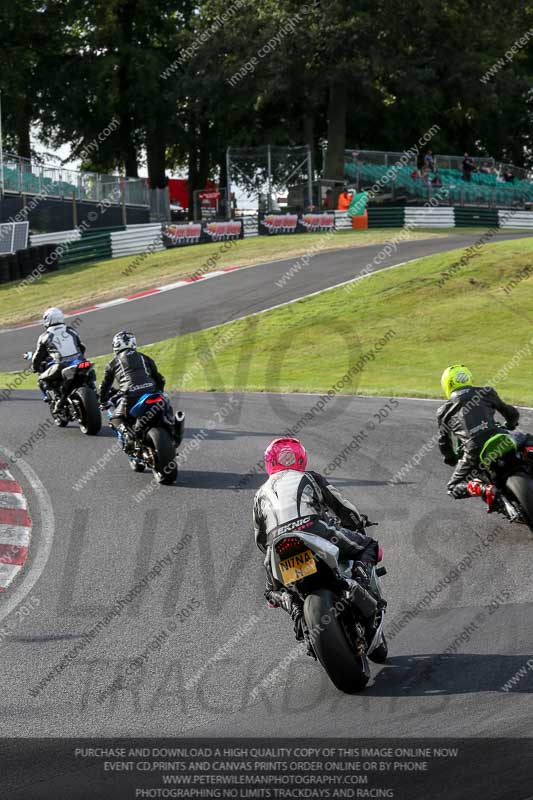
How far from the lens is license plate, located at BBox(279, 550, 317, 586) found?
609 centimetres

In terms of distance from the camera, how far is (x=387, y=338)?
2562 cm

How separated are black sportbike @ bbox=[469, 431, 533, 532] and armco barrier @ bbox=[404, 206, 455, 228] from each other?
34627mm

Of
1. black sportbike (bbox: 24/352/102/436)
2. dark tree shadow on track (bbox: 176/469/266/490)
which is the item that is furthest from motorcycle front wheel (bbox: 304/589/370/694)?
black sportbike (bbox: 24/352/102/436)

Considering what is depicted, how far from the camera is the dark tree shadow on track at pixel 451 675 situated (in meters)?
Result: 5.96

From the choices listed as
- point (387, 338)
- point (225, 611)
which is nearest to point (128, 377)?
point (225, 611)

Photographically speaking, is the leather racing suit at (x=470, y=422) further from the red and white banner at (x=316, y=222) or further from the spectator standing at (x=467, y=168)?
the spectator standing at (x=467, y=168)

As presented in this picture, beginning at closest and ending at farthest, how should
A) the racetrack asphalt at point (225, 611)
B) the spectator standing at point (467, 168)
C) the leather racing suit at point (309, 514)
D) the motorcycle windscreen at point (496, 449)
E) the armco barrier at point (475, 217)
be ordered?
the racetrack asphalt at point (225, 611), the leather racing suit at point (309, 514), the motorcycle windscreen at point (496, 449), the armco barrier at point (475, 217), the spectator standing at point (467, 168)

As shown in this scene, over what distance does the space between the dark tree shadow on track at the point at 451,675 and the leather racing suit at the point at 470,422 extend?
321cm

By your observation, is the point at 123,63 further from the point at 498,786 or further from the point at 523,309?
the point at 498,786

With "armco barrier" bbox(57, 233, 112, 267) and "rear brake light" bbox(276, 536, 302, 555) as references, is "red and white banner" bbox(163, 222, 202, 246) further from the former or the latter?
"rear brake light" bbox(276, 536, 302, 555)

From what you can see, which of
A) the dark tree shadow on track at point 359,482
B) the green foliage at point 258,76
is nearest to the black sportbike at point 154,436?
the dark tree shadow on track at point 359,482

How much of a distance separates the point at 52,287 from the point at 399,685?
3162cm

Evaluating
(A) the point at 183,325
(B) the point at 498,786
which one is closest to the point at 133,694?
(B) the point at 498,786

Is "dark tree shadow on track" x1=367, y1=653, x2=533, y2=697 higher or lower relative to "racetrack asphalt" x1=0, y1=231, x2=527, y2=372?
higher
